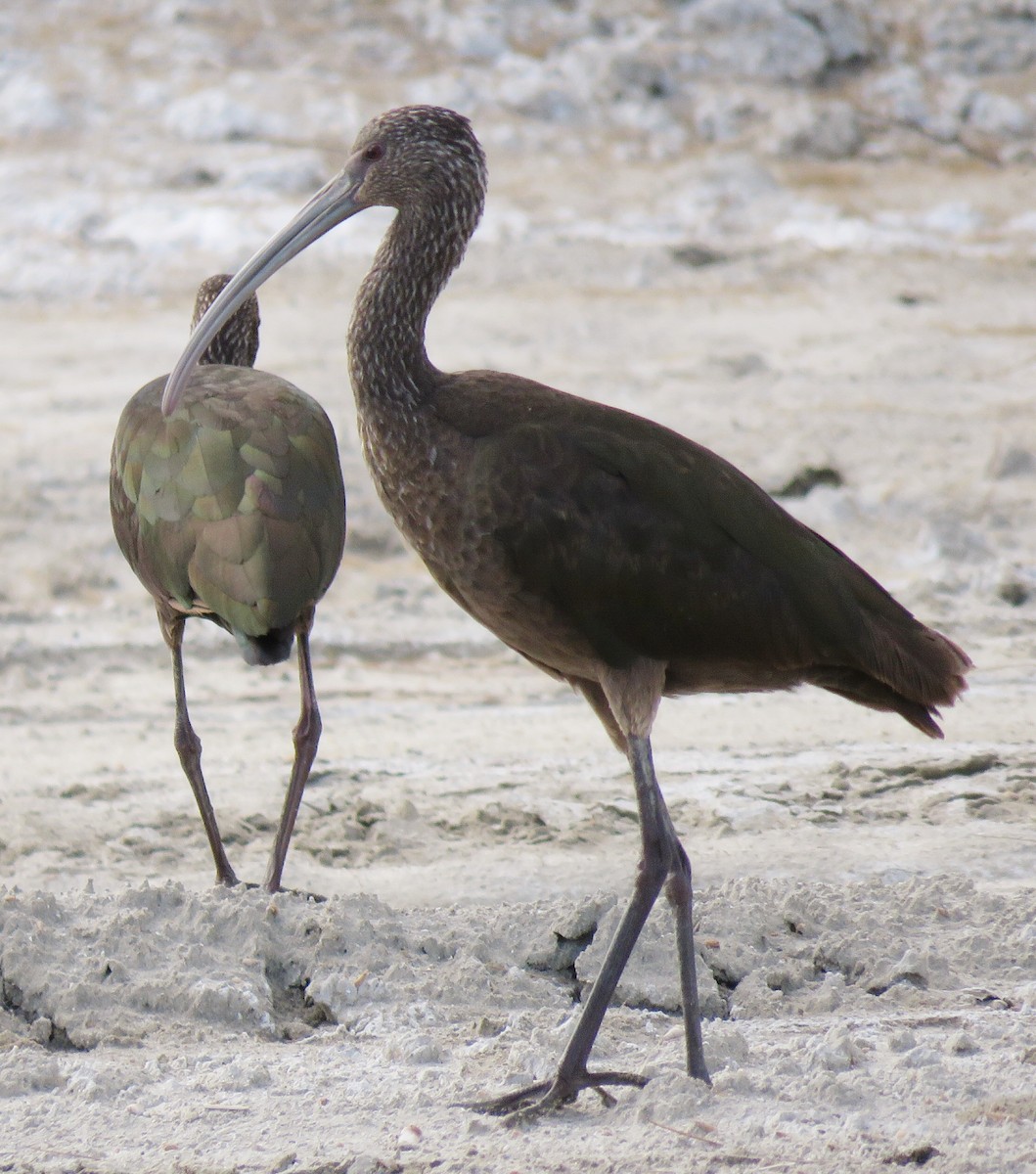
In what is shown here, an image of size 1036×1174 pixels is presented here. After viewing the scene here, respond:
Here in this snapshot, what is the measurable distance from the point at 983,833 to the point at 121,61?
1112cm

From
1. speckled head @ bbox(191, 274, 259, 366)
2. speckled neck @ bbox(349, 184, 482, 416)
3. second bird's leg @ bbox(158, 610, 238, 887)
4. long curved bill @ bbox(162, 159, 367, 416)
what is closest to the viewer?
speckled neck @ bbox(349, 184, 482, 416)

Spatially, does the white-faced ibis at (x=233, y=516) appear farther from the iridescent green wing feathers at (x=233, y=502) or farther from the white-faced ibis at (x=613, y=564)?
the white-faced ibis at (x=613, y=564)

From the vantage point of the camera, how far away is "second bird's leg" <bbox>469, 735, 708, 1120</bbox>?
395cm

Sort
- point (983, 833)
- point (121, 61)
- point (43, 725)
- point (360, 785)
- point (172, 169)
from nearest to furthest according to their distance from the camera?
point (983, 833), point (360, 785), point (43, 725), point (172, 169), point (121, 61)

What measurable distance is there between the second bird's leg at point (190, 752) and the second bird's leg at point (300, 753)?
0.16 m

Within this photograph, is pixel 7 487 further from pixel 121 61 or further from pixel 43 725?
pixel 121 61

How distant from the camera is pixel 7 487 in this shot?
8.97 m

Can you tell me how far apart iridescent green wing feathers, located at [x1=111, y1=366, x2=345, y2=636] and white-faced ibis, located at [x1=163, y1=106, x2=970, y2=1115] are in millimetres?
609

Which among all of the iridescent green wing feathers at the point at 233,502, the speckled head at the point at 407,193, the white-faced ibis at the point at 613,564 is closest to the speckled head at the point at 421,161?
the speckled head at the point at 407,193

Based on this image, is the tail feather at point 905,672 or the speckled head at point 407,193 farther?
the speckled head at point 407,193

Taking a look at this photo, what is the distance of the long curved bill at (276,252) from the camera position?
474cm

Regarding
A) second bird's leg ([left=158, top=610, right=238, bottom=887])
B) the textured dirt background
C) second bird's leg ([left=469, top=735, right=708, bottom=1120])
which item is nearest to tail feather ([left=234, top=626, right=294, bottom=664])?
second bird's leg ([left=158, top=610, right=238, bottom=887])

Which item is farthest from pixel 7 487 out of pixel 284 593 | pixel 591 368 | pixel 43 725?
pixel 284 593

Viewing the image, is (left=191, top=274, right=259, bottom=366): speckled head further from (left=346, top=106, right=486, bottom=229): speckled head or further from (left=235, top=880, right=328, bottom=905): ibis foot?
(left=235, top=880, right=328, bottom=905): ibis foot
